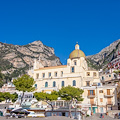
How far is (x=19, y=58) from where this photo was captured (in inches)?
5910

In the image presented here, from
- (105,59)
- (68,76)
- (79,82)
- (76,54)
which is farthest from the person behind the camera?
(105,59)

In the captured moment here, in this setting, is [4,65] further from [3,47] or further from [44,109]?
[44,109]

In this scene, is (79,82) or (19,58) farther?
(19,58)

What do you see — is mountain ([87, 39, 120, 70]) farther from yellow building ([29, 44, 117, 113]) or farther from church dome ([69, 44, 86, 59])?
yellow building ([29, 44, 117, 113])

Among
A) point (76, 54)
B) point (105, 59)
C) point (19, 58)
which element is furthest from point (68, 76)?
point (19, 58)

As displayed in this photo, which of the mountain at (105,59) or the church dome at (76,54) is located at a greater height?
the mountain at (105,59)

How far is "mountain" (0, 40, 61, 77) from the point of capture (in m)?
139

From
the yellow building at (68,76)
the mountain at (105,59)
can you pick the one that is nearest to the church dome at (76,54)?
the yellow building at (68,76)

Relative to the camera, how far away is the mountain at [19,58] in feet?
456

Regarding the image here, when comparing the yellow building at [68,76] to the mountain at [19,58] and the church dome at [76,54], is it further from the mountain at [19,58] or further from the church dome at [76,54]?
the mountain at [19,58]

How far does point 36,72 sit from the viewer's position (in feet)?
195

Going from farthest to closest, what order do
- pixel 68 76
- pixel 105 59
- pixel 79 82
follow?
pixel 105 59, pixel 68 76, pixel 79 82

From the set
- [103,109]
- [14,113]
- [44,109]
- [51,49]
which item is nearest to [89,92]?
[103,109]

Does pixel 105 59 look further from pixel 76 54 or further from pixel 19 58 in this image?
pixel 76 54
